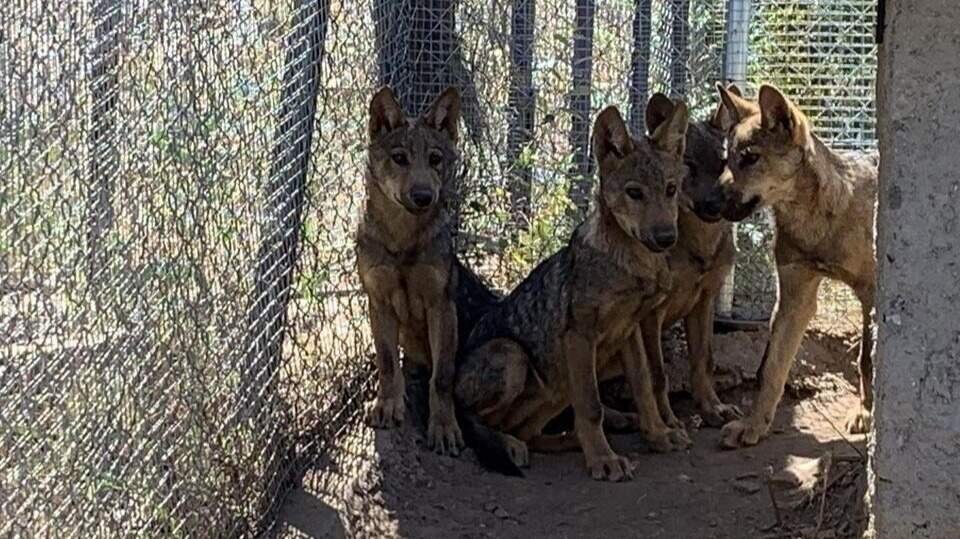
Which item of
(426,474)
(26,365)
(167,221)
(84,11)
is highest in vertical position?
(84,11)

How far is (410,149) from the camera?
660 centimetres

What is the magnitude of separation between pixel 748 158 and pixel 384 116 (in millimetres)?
1679

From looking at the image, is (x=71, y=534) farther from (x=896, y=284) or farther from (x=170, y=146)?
(x=896, y=284)

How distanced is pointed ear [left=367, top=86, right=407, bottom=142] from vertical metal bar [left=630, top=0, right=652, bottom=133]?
5.14ft

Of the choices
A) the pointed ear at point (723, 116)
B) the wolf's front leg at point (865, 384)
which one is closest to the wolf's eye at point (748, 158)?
the pointed ear at point (723, 116)

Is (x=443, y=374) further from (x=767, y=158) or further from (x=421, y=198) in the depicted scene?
(x=767, y=158)

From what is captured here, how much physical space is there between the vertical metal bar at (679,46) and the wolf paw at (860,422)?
6.50 ft

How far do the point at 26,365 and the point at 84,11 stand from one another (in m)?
0.96

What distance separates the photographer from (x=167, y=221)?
4.57m

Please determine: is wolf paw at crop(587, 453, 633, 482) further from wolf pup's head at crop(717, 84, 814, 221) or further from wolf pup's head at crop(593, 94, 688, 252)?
wolf pup's head at crop(717, 84, 814, 221)

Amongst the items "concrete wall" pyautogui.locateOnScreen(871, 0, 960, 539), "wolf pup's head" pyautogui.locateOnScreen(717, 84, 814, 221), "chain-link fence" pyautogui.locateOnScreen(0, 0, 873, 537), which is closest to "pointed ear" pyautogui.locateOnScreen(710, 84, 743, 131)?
"wolf pup's head" pyautogui.locateOnScreen(717, 84, 814, 221)

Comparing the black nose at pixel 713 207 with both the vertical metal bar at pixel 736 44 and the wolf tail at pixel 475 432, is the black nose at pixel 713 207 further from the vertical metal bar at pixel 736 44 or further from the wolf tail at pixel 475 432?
the wolf tail at pixel 475 432

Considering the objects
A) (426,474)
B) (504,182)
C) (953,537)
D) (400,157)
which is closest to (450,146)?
(400,157)

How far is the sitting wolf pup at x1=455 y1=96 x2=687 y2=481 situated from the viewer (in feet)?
21.5
